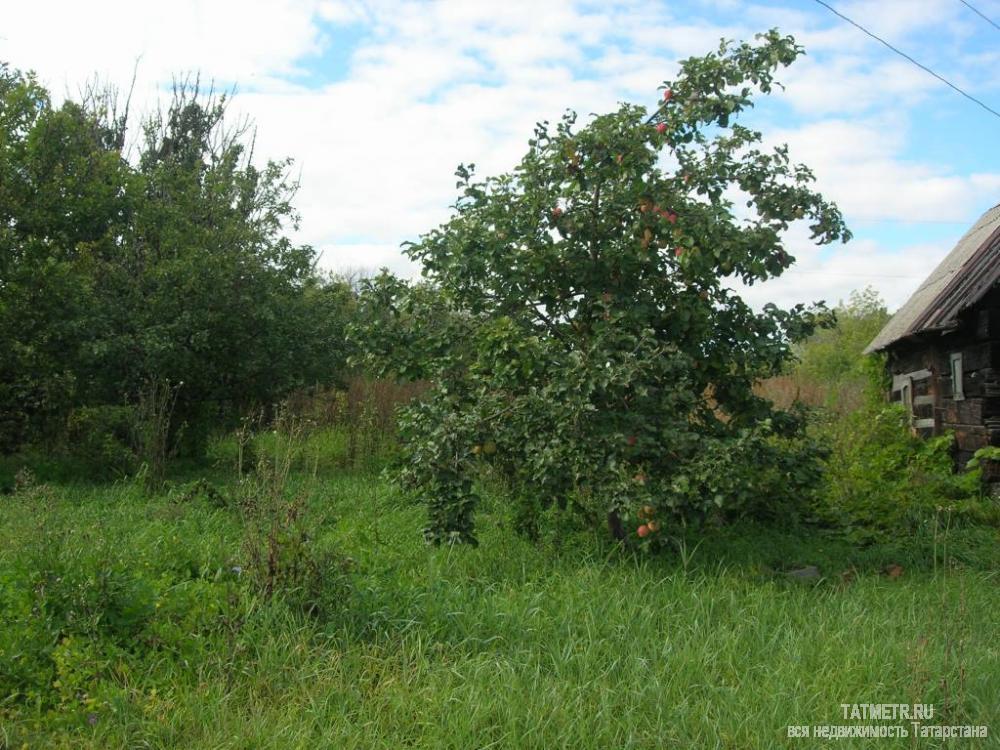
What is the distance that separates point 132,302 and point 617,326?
25.0ft

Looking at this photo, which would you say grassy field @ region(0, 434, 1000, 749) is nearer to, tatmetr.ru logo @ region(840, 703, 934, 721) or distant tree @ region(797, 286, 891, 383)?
tatmetr.ru logo @ region(840, 703, 934, 721)

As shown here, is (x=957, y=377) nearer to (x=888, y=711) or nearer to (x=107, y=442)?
(x=888, y=711)

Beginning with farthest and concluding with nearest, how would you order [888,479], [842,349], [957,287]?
1. [842,349]
2. [888,479]
3. [957,287]

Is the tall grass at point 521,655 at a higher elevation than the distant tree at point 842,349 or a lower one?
lower

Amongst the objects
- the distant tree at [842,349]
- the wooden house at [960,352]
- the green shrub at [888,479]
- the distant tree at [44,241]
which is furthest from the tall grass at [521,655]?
the distant tree at [842,349]

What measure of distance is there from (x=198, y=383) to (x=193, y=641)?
8298 millimetres

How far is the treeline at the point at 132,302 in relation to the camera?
10742 mm

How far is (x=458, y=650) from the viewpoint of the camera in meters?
4.61

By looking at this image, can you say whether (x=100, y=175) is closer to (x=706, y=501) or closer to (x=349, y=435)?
(x=349, y=435)

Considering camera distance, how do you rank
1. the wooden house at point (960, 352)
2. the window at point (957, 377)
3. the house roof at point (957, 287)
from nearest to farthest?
1. the house roof at point (957, 287)
2. the wooden house at point (960, 352)
3. the window at point (957, 377)

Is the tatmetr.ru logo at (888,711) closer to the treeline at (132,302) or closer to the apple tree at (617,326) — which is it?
the apple tree at (617,326)

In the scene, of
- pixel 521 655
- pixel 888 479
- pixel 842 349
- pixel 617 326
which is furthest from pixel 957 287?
pixel 842 349

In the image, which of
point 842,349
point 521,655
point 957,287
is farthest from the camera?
point 842,349

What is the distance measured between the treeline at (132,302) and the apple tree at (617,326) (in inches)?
215
